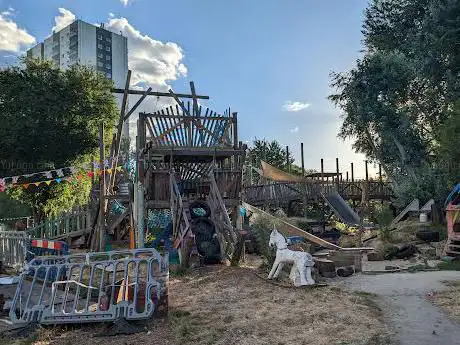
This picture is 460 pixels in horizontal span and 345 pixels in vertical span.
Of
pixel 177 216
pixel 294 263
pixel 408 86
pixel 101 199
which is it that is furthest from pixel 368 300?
pixel 408 86

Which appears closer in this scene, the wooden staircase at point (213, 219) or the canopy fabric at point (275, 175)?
the wooden staircase at point (213, 219)

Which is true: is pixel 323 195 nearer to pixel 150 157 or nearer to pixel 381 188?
pixel 381 188

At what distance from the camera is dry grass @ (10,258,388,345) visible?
229 inches

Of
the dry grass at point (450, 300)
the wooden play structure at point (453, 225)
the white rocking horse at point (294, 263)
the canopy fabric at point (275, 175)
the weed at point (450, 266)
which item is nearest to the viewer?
the dry grass at point (450, 300)

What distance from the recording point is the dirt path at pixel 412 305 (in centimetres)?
570

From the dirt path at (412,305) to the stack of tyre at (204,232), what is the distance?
386 cm

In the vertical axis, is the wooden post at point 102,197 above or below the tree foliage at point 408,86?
below

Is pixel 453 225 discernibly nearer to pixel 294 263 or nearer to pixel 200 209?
pixel 294 263

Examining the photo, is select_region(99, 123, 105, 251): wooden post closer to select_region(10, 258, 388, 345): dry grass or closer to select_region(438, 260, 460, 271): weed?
select_region(10, 258, 388, 345): dry grass

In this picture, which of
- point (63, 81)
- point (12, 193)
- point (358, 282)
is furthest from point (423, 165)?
point (12, 193)

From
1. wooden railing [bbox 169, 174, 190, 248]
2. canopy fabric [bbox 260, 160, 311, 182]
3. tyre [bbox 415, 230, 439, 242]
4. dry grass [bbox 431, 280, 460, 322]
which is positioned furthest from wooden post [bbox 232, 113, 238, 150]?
canopy fabric [bbox 260, 160, 311, 182]

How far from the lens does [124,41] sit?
3617 inches

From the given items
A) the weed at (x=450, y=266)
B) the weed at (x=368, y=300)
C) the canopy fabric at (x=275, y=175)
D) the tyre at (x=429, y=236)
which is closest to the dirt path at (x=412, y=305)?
the weed at (x=368, y=300)

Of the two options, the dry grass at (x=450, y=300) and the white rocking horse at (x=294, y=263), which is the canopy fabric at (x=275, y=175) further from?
the dry grass at (x=450, y=300)
